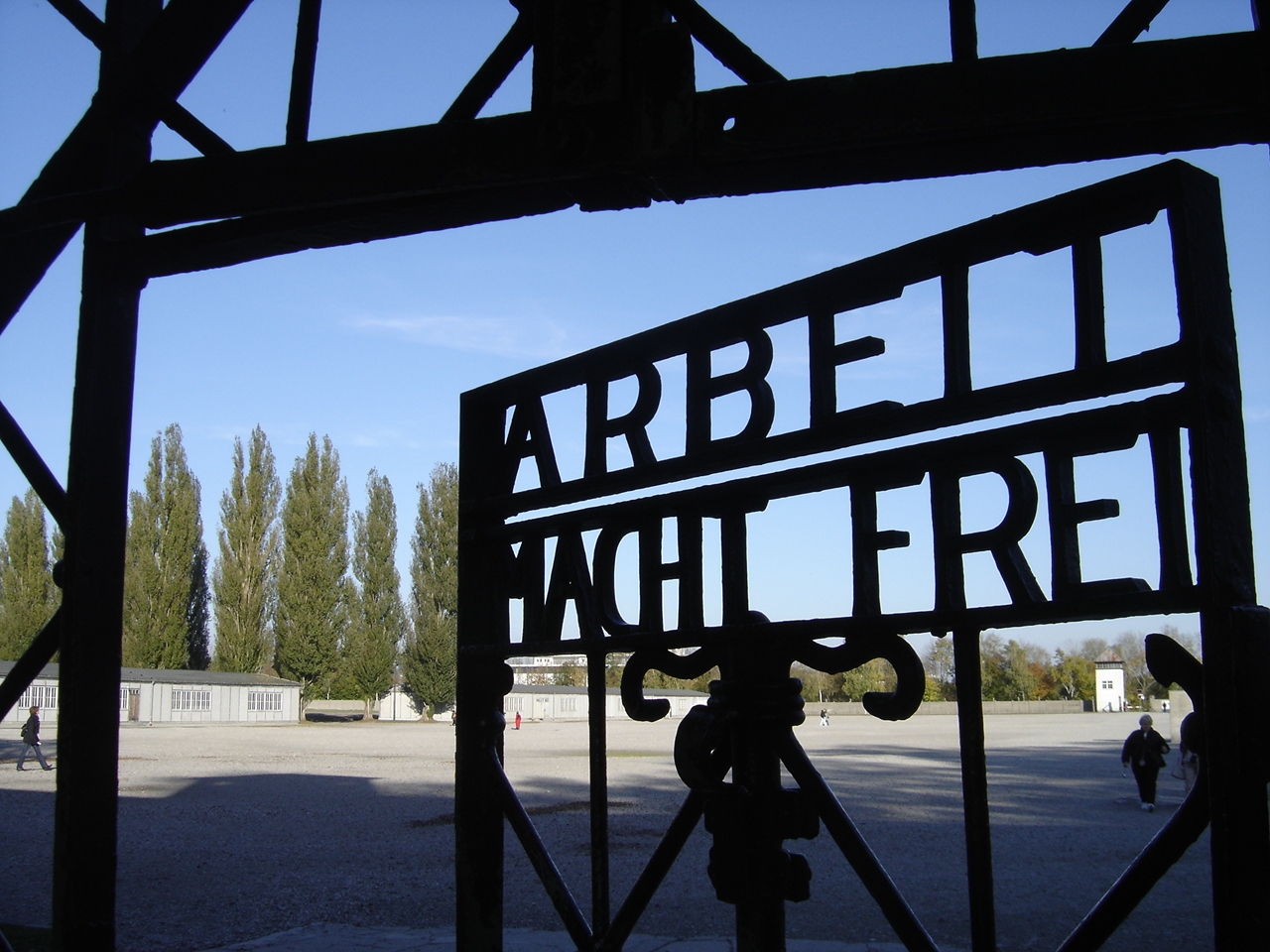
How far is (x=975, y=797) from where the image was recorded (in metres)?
2.32

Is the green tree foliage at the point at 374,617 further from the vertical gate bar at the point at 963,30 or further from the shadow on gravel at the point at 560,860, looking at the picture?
the vertical gate bar at the point at 963,30

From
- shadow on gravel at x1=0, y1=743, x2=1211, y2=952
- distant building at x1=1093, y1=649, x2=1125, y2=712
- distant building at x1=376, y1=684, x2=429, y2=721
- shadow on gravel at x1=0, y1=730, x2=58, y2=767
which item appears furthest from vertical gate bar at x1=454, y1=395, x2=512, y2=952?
distant building at x1=1093, y1=649, x2=1125, y2=712

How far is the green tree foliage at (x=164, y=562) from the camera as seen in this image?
49125mm

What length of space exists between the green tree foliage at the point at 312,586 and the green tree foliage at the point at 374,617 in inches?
26.6

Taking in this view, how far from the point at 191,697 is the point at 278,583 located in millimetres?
6306

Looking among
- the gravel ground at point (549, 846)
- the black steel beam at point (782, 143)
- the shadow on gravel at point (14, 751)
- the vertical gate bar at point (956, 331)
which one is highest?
the black steel beam at point (782, 143)

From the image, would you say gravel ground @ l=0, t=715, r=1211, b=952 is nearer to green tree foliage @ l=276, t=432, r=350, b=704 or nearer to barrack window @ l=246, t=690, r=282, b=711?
green tree foliage @ l=276, t=432, r=350, b=704

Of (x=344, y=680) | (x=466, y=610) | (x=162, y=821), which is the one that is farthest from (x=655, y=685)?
(x=466, y=610)

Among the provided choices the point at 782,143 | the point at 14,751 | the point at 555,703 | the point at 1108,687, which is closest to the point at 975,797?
the point at 782,143

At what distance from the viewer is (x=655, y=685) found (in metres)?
82.2

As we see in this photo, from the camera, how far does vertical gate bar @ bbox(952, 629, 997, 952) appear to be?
233 centimetres

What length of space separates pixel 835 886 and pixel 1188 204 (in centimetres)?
737

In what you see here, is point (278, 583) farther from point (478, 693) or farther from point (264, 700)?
point (478, 693)

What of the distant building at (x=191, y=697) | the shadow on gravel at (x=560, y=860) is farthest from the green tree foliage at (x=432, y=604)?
the shadow on gravel at (x=560, y=860)
